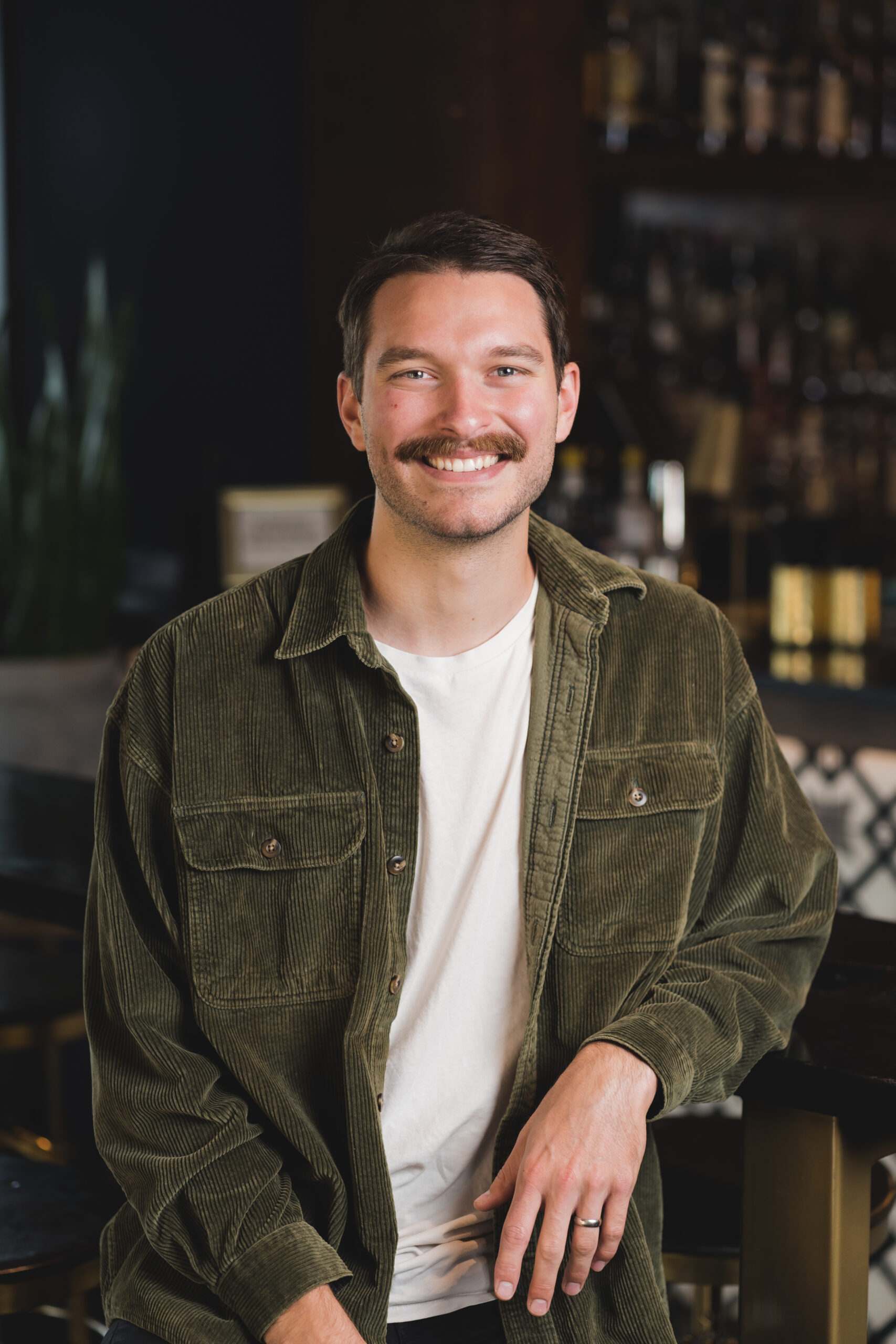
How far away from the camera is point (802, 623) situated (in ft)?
9.19

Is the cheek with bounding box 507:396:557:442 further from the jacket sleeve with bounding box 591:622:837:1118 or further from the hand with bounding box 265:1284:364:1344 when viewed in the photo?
the hand with bounding box 265:1284:364:1344

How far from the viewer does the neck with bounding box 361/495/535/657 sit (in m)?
1.14

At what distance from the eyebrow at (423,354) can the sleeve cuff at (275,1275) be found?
632 millimetres

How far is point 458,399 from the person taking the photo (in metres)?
1.09

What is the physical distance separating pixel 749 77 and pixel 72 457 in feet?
5.43

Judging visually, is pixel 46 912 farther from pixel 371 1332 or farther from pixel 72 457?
pixel 72 457

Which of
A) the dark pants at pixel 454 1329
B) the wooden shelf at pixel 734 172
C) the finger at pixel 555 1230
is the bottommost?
the dark pants at pixel 454 1329

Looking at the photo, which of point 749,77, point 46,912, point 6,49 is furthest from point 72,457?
point 749,77

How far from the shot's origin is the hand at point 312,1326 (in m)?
0.98

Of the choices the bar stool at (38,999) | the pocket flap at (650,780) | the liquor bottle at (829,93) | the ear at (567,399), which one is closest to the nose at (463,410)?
the ear at (567,399)

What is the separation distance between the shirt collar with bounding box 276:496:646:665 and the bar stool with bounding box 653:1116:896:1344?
0.49 m

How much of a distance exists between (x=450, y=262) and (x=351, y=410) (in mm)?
162

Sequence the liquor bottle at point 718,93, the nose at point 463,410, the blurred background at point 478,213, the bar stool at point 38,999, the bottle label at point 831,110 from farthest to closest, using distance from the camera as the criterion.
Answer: the bottle label at point 831,110
the liquor bottle at point 718,93
the blurred background at point 478,213
the bar stool at point 38,999
the nose at point 463,410

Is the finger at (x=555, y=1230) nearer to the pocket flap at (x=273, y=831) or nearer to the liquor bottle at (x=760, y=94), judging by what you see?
the pocket flap at (x=273, y=831)
